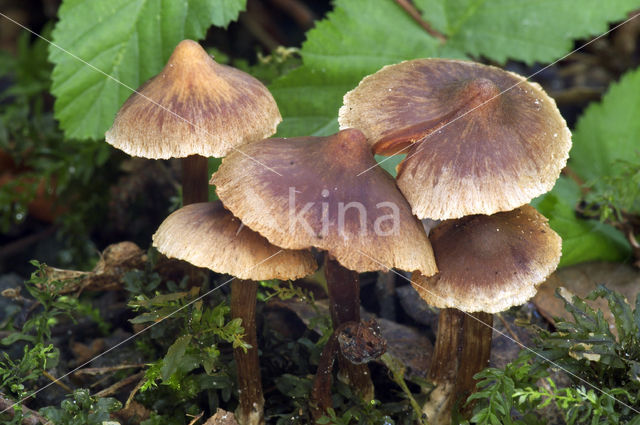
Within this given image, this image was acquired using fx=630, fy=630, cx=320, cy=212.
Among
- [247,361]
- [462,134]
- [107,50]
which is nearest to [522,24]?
[462,134]

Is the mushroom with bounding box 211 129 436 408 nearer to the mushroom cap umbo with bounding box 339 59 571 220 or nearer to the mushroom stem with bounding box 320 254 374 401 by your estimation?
the mushroom cap umbo with bounding box 339 59 571 220

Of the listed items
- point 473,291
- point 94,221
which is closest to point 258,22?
point 94,221

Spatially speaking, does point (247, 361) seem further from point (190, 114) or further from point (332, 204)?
point (190, 114)

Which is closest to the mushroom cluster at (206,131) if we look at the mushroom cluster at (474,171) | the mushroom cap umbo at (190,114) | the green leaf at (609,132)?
the mushroom cap umbo at (190,114)

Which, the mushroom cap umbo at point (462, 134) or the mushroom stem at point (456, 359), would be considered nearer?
the mushroom cap umbo at point (462, 134)

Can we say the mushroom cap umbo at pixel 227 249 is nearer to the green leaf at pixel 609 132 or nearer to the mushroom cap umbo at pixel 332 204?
the mushroom cap umbo at pixel 332 204

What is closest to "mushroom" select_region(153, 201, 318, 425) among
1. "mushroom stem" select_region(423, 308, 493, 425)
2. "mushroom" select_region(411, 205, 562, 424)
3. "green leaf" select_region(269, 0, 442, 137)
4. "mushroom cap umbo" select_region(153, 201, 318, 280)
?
"mushroom cap umbo" select_region(153, 201, 318, 280)
